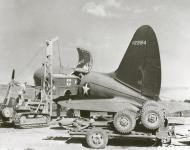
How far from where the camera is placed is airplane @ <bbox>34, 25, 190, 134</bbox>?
43.1 ft

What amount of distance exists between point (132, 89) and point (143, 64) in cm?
129

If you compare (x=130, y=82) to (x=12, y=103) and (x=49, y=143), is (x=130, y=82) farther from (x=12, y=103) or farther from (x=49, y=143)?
(x=12, y=103)

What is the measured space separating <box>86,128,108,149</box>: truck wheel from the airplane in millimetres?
649

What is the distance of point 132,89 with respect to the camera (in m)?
15.0

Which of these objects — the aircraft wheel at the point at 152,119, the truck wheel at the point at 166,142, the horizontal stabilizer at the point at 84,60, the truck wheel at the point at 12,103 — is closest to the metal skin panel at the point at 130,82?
the aircraft wheel at the point at 152,119

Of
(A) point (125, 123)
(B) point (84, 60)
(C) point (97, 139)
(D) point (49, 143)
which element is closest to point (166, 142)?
(A) point (125, 123)

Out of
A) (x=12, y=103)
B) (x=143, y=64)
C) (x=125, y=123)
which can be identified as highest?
(x=143, y=64)

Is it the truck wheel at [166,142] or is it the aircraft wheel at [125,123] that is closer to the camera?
the aircraft wheel at [125,123]

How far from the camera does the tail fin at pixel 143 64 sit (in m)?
14.3

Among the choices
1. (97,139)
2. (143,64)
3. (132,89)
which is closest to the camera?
(97,139)

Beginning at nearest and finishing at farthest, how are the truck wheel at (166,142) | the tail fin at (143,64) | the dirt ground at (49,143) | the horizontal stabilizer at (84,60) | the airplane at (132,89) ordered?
the airplane at (132,89) < the dirt ground at (49,143) < the truck wheel at (166,142) < the tail fin at (143,64) < the horizontal stabilizer at (84,60)

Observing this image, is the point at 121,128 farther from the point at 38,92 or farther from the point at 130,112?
the point at 38,92

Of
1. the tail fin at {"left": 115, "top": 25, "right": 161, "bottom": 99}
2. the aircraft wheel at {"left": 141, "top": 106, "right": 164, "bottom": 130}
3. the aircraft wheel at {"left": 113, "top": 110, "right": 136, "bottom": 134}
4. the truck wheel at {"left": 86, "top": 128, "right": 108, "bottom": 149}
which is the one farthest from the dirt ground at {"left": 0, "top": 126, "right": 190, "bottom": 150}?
the tail fin at {"left": 115, "top": 25, "right": 161, "bottom": 99}

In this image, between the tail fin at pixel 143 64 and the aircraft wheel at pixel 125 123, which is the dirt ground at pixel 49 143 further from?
the tail fin at pixel 143 64
